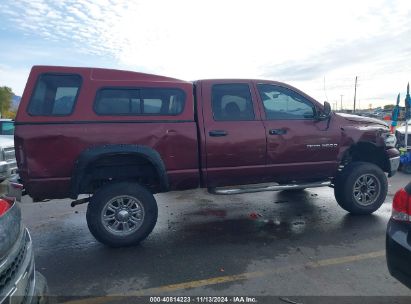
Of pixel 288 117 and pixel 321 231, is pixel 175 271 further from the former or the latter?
pixel 288 117

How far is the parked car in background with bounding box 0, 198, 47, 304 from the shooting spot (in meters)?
1.81

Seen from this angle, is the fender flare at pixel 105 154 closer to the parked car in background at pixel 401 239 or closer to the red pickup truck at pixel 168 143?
the red pickup truck at pixel 168 143

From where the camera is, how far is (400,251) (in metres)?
2.54

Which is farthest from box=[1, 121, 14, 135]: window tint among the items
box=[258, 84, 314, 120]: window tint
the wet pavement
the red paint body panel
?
box=[258, 84, 314, 120]: window tint

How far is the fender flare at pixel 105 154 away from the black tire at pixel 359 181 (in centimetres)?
286

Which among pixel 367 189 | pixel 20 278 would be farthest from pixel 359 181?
pixel 20 278

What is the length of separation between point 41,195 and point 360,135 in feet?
15.3

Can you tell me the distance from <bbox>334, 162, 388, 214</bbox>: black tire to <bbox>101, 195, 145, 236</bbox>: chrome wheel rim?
10.3 ft

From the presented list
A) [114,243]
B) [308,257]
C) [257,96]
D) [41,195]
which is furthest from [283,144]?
[41,195]

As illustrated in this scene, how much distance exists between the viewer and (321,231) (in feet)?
15.6

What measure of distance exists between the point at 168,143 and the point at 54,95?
4.93 ft

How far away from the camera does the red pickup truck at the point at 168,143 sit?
162 inches

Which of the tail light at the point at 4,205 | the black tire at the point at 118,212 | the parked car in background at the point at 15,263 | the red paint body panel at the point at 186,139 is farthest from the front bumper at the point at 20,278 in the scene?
the red paint body panel at the point at 186,139

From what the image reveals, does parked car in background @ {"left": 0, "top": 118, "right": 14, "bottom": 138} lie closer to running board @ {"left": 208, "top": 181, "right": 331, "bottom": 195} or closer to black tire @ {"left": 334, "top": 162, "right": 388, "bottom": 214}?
running board @ {"left": 208, "top": 181, "right": 331, "bottom": 195}
